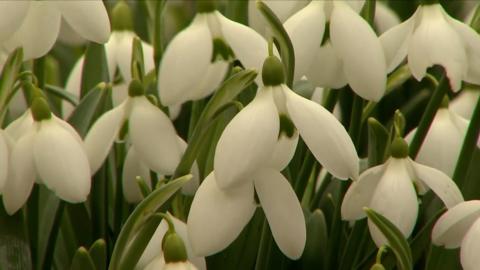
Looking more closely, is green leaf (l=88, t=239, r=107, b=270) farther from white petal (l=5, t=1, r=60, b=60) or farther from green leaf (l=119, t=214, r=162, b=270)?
white petal (l=5, t=1, r=60, b=60)

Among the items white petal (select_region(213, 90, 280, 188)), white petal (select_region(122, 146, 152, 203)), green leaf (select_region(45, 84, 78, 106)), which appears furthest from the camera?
green leaf (select_region(45, 84, 78, 106))

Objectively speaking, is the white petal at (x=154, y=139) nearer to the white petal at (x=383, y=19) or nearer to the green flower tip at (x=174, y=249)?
the green flower tip at (x=174, y=249)

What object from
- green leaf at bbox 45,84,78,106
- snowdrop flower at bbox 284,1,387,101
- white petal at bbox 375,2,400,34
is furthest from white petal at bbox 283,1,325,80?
white petal at bbox 375,2,400,34

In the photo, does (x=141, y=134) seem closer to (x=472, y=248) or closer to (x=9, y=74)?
(x=9, y=74)

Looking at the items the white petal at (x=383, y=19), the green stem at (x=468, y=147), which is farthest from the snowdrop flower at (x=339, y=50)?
the white petal at (x=383, y=19)

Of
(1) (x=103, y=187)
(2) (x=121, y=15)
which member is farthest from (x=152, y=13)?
(1) (x=103, y=187)

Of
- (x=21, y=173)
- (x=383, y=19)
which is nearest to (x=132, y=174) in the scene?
(x=21, y=173)
